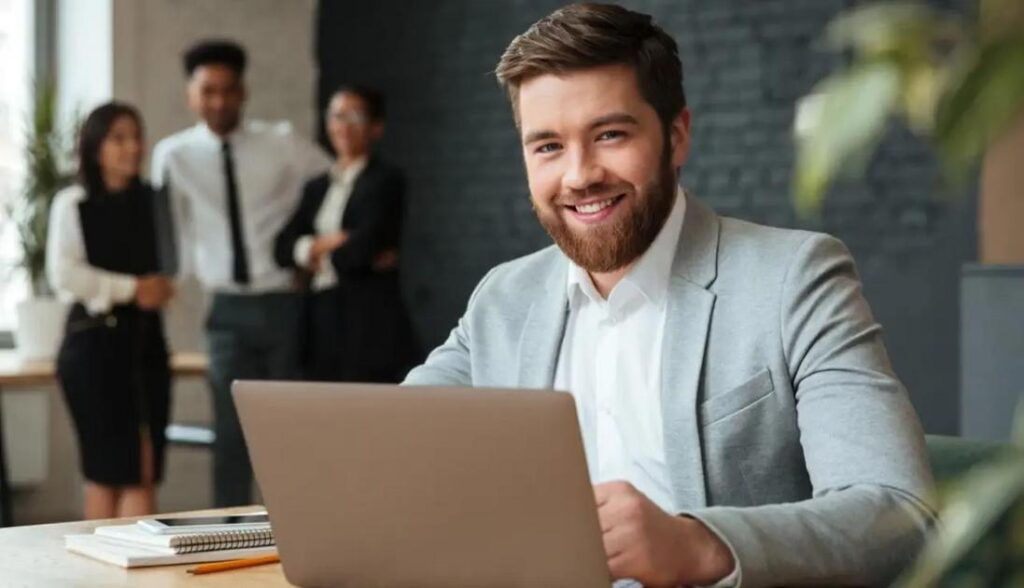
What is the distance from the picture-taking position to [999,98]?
0.91 ft

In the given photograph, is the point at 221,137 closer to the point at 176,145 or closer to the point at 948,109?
the point at 176,145

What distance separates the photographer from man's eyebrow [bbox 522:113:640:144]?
1780 millimetres

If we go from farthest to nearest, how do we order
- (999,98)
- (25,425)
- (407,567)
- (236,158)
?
(25,425), (236,158), (407,567), (999,98)

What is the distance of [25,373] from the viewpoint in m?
5.21

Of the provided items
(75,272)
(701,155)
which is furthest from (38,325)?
(701,155)

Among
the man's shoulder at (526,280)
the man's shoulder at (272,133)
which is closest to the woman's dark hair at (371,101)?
the man's shoulder at (272,133)

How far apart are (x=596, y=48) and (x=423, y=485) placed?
73cm

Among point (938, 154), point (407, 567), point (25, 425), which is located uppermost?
point (938, 154)

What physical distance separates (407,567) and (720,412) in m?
0.52

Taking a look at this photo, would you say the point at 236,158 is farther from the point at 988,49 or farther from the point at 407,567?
the point at 988,49

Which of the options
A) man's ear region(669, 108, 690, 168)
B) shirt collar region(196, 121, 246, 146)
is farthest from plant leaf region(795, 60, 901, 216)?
shirt collar region(196, 121, 246, 146)

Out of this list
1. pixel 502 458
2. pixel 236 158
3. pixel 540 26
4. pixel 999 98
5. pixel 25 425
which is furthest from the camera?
pixel 25 425

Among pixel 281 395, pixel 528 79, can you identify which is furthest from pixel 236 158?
pixel 281 395

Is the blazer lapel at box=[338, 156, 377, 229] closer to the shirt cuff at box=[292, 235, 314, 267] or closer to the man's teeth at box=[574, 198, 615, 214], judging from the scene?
the shirt cuff at box=[292, 235, 314, 267]
